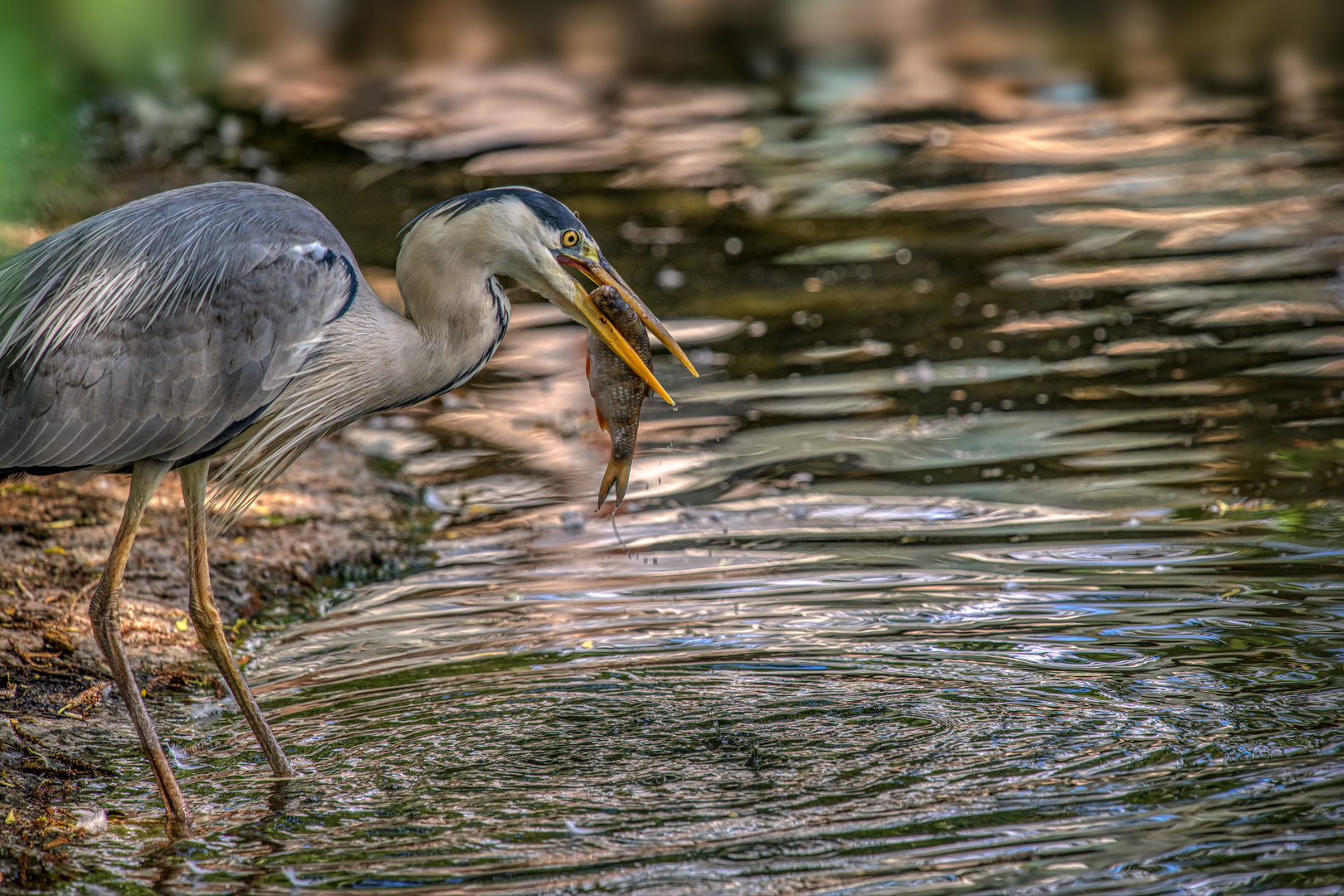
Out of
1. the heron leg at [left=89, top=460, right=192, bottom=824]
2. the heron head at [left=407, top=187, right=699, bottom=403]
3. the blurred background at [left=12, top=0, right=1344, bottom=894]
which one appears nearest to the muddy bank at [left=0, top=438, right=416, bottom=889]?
the blurred background at [left=12, top=0, right=1344, bottom=894]

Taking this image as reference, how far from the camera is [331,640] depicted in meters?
5.47

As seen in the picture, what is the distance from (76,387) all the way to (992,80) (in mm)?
14154

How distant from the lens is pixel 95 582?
225 inches

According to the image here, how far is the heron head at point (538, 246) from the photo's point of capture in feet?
15.1

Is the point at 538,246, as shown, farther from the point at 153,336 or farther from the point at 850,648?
the point at 850,648

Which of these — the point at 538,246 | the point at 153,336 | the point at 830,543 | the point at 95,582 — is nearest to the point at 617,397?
the point at 538,246

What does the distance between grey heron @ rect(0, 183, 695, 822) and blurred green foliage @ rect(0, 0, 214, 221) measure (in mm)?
2577

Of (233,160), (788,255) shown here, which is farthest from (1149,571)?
(233,160)

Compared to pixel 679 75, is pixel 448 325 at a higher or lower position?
lower

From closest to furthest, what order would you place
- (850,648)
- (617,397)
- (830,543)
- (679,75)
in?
(617,397) < (850,648) < (830,543) < (679,75)

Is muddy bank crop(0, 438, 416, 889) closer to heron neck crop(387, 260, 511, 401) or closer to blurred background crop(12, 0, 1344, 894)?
blurred background crop(12, 0, 1344, 894)

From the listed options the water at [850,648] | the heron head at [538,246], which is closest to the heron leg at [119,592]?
the water at [850,648]

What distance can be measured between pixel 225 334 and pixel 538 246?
39.9 inches

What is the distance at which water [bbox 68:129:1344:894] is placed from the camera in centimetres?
371
